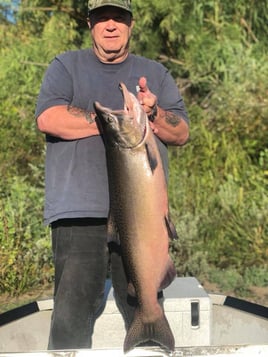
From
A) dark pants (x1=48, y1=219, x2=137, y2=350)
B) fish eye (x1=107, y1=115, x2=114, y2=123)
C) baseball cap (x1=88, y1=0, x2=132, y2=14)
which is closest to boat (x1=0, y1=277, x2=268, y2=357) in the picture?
dark pants (x1=48, y1=219, x2=137, y2=350)

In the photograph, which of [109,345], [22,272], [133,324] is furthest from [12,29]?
[133,324]

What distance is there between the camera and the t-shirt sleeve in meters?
3.07

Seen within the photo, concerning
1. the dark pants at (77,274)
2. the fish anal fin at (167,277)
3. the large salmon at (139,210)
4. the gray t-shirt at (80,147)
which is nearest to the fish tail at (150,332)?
the large salmon at (139,210)

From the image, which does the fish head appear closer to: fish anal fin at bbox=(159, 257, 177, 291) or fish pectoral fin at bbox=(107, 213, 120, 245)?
fish pectoral fin at bbox=(107, 213, 120, 245)

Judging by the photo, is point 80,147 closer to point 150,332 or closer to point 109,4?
point 109,4

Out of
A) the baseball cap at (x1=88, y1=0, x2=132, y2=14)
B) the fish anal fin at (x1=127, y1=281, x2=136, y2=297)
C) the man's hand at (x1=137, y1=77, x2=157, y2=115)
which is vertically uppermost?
the baseball cap at (x1=88, y1=0, x2=132, y2=14)

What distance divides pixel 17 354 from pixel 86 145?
1.07 m

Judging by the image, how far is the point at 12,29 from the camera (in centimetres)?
1065

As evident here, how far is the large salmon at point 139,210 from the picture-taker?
2.78 meters

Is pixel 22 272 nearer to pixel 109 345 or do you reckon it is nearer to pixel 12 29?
pixel 109 345

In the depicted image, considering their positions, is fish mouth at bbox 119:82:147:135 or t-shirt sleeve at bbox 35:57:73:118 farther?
t-shirt sleeve at bbox 35:57:73:118

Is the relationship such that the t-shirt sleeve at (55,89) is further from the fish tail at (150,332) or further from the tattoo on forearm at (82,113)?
A: the fish tail at (150,332)

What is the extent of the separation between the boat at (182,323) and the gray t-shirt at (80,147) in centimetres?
99

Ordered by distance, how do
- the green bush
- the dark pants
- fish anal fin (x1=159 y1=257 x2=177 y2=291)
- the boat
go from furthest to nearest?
the green bush < the boat < the dark pants < fish anal fin (x1=159 y1=257 x2=177 y2=291)
